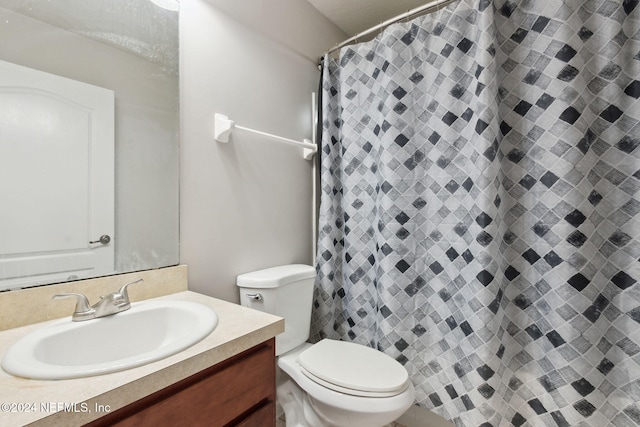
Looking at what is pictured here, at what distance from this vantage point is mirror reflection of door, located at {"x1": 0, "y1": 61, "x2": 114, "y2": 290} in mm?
795

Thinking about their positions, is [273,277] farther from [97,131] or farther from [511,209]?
[511,209]

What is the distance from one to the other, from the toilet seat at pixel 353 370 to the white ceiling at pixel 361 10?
191 centimetres

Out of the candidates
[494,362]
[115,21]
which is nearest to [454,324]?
[494,362]

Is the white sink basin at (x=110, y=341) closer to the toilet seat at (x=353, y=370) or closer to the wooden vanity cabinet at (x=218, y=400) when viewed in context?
the wooden vanity cabinet at (x=218, y=400)

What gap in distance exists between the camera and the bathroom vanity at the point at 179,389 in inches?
18.8

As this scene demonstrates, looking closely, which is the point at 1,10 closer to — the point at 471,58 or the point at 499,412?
the point at 471,58

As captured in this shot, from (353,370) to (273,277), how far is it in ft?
1.64

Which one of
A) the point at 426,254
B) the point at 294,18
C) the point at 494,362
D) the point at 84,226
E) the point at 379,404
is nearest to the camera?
the point at 84,226

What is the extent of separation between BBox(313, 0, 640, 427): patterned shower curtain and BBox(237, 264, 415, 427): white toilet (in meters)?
0.28

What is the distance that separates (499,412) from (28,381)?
4.88 feet

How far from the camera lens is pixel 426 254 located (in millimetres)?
1389

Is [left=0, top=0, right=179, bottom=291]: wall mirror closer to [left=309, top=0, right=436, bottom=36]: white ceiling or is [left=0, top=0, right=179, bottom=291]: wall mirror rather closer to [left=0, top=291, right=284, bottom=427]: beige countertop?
[left=0, top=291, right=284, bottom=427]: beige countertop

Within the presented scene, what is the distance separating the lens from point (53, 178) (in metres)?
0.86

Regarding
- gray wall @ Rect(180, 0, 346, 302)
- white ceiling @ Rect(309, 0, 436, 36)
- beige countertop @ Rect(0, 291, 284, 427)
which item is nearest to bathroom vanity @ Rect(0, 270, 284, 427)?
beige countertop @ Rect(0, 291, 284, 427)
